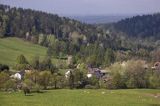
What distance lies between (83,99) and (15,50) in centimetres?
10345

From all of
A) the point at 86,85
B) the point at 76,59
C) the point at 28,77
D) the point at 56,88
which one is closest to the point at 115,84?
the point at 86,85

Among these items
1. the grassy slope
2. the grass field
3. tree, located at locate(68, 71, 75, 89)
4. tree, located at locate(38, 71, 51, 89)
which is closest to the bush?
the grass field

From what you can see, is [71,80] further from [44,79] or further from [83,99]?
[83,99]

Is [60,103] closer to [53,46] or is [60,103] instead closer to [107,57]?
[107,57]

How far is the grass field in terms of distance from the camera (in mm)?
69794

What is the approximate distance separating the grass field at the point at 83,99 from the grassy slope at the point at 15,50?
65.6 m

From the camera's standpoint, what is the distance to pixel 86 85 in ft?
338

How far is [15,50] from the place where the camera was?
575 feet

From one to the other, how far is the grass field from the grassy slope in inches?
2583

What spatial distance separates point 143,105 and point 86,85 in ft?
113

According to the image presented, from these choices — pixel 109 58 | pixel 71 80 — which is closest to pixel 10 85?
pixel 71 80

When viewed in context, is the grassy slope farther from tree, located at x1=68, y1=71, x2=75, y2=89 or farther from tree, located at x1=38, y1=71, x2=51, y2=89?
tree, located at x1=68, y1=71, x2=75, y2=89

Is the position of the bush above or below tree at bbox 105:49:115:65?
below

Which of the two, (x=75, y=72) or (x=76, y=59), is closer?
(x=75, y=72)
